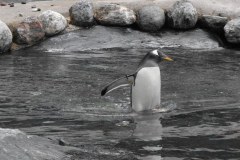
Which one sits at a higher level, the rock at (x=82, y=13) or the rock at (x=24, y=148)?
the rock at (x=24, y=148)

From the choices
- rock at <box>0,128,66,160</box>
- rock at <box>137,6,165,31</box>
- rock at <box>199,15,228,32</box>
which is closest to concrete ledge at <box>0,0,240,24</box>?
rock at <box>199,15,228,32</box>

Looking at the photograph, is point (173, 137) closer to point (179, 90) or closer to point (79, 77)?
point (179, 90)

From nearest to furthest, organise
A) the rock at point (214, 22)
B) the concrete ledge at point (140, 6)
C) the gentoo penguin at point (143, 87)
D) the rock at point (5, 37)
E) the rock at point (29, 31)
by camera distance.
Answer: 1. the gentoo penguin at point (143, 87)
2. the rock at point (5, 37)
3. the rock at point (29, 31)
4. the rock at point (214, 22)
5. the concrete ledge at point (140, 6)

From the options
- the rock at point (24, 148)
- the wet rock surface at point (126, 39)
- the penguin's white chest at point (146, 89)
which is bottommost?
the wet rock surface at point (126, 39)

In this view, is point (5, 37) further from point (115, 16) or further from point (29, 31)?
point (115, 16)

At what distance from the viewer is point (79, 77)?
33.5 ft

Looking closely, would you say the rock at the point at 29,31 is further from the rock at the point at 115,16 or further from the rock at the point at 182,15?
the rock at the point at 182,15

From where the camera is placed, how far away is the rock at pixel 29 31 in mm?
12766

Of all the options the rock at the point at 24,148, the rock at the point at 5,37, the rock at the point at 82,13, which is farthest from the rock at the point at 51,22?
the rock at the point at 24,148

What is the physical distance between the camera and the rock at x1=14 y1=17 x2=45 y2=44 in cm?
1277

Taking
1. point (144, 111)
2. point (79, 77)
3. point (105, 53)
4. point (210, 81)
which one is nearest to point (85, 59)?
point (105, 53)

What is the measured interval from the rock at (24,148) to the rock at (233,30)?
8.51 meters

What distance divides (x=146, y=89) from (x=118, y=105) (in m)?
0.47

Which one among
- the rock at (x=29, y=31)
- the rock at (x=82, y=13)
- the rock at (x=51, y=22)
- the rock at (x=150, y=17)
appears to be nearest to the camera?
the rock at (x=29, y=31)
